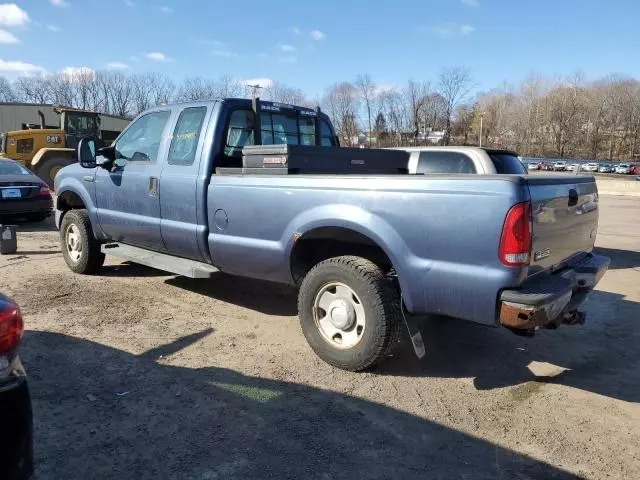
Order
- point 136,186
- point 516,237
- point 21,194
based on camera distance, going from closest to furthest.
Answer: point 516,237
point 136,186
point 21,194

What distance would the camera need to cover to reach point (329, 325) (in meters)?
4.23

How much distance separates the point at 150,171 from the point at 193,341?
6.60ft

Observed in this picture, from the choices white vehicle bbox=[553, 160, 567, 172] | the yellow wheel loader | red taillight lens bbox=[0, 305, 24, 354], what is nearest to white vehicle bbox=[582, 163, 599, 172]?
white vehicle bbox=[553, 160, 567, 172]

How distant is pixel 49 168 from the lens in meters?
16.2

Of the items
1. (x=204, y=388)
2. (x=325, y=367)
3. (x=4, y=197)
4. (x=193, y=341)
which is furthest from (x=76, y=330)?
(x=4, y=197)

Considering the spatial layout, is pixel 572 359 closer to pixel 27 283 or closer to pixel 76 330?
pixel 76 330

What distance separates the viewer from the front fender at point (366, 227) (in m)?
3.64

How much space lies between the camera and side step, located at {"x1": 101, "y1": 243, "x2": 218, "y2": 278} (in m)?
5.07

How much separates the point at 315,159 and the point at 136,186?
7.28ft

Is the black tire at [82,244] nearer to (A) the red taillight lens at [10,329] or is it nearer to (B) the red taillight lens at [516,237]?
(A) the red taillight lens at [10,329]

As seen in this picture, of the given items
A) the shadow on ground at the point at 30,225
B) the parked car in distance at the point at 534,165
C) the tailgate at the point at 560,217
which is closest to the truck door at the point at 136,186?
the tailgate at the point at 560,217

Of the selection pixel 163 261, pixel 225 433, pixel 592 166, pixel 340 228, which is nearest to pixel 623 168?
pixel 592 166

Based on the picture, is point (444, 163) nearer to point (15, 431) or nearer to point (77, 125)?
point (15, 431)

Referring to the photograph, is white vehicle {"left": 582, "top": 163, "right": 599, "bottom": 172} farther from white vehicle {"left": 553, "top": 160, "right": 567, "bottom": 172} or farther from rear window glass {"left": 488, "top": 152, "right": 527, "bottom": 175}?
rear window glass {"left": 488, "top": 152, "right": 527, "bottom": 175}
